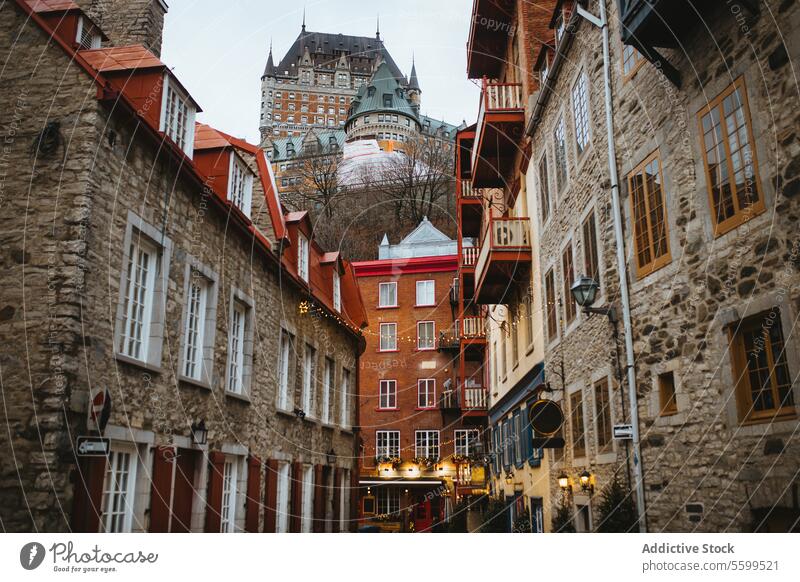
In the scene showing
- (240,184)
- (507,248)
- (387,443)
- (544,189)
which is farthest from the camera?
(387,443)

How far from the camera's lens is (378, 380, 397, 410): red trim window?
30641 millimetres

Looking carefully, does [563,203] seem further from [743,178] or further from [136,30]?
[136,30]

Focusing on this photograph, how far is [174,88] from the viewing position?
10.0 m

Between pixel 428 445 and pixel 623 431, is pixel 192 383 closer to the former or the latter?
pixel 623 431

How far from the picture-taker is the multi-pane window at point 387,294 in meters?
30.2

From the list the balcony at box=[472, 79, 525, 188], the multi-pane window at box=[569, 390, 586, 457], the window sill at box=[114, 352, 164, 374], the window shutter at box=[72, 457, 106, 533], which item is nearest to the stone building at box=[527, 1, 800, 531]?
the multi-pane window at box=[569, 390, 586, 457]

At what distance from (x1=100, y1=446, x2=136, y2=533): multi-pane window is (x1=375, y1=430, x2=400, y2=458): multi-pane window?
66.8 feet

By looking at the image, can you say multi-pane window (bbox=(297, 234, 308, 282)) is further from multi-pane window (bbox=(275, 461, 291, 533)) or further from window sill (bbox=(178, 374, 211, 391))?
window sill (bbox=(178, 374, 211, 391))

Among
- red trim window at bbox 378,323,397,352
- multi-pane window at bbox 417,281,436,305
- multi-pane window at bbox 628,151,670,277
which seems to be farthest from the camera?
red trim window at bbox 378,323,397,352

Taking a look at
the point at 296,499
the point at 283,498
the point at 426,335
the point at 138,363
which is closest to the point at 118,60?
the point at 138,363

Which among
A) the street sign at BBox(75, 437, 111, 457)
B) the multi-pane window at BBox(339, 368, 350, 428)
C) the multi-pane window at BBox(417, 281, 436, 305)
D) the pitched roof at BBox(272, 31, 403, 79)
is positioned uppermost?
the pitched roof at BBox(272, 31, 403, 79)

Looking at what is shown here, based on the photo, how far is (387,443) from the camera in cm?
2956

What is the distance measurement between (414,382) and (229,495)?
64.9 feet

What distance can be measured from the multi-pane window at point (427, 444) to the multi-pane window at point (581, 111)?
68.9 feet
